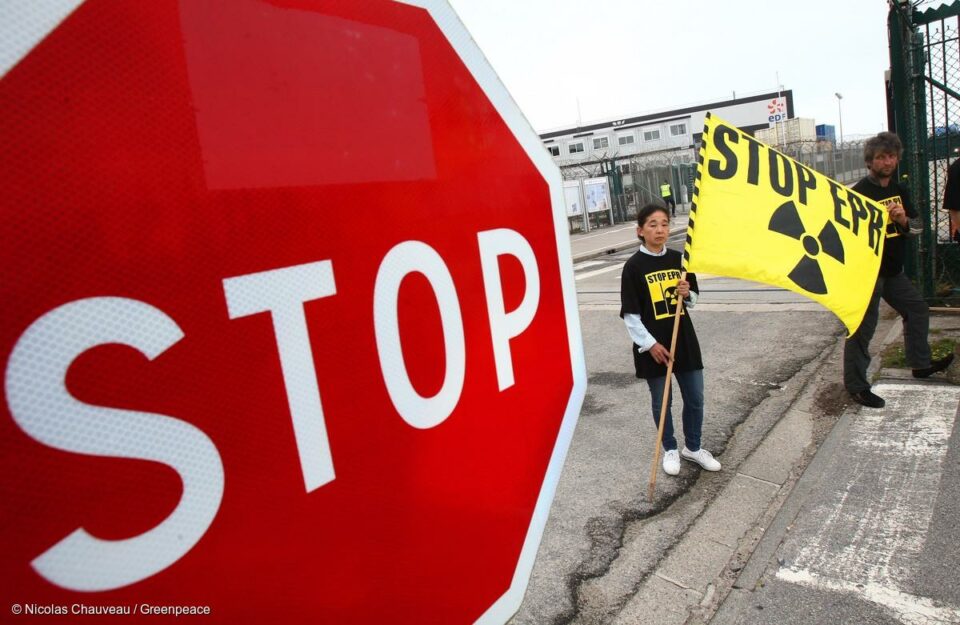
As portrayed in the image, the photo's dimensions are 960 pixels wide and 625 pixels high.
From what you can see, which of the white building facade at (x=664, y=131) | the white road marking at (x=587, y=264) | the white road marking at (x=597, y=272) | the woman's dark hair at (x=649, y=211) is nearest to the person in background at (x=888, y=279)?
the woman's dark hair at (x=649, y=211)

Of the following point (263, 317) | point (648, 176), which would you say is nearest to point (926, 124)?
point (263, 317)

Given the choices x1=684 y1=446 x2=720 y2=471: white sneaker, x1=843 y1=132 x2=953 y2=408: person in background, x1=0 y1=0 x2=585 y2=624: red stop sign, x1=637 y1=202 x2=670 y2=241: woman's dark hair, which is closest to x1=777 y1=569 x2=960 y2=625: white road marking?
x1=684 y1=446 x2=720 y2=471: white sneaker

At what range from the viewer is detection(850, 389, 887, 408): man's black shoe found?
13.6ft

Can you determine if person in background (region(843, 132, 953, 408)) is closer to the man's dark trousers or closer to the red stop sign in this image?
the man's dark trousers

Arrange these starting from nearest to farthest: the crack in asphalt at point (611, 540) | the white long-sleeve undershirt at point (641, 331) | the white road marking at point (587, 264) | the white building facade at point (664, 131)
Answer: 1. the crack in asphalt at point (611, 540)
2. the white long-sleeve undershirt at point (641, 331)
3. the white road marking at point (587, 264)
4. the white building facade at point (664, 131)

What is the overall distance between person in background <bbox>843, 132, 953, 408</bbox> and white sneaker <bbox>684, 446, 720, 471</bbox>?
4.45ft

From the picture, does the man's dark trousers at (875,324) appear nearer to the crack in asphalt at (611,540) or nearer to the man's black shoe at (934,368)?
the man's black shoe at (934,368)

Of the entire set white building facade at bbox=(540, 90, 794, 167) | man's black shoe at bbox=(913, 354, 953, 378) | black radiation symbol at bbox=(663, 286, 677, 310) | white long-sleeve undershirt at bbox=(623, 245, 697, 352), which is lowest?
man's black shoe at bbox=(913, 354, 953, 378)

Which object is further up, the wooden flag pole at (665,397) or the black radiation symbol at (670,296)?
the black radiation symbol at (670,296)

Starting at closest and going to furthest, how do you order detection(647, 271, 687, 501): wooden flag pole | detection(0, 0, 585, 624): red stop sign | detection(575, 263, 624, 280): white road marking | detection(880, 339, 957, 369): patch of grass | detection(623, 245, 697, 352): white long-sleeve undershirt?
detection(0, 0, 585, 624): red stop sign, detection(647, 271, 687, 501): wooden flag pole, detection(623, 245, 697, 352): white long-sleeve undershirt, detection(880, 339, 957, 369): patch of grass, detection(575, 263, 624, 280): white road marking

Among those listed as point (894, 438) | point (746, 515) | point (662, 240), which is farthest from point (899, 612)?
point (662, 240)

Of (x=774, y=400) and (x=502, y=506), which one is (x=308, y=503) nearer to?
(x=502, y=506)

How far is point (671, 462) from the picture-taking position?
145 inches

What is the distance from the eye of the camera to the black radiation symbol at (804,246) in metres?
2.87
